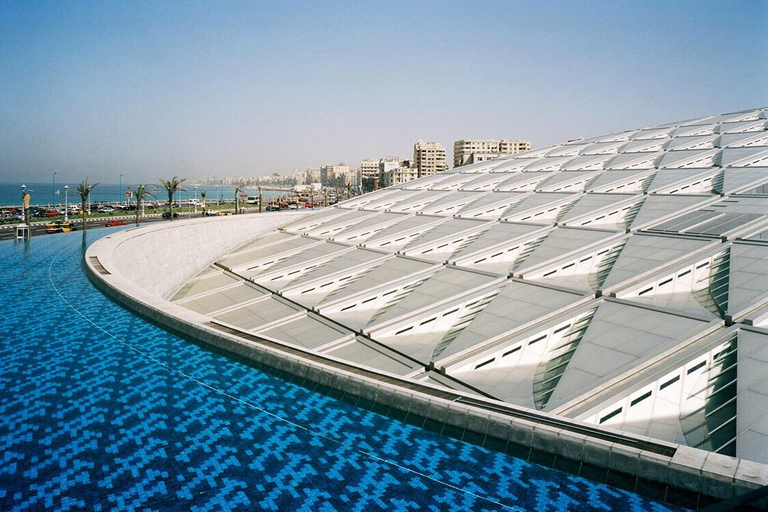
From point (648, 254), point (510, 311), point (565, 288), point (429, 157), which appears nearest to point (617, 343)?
point (510, 311)

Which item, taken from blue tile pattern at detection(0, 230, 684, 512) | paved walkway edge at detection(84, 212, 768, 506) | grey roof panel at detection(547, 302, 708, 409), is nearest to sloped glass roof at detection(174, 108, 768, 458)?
grey roof panel at detection(547, 302, 708, 409)

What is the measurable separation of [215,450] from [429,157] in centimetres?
17477

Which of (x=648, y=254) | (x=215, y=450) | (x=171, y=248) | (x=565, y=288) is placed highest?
(x=648, y=254)

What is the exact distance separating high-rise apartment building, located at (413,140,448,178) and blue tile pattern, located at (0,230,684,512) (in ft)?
Answer: 553

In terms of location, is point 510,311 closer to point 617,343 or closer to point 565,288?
point 565,288

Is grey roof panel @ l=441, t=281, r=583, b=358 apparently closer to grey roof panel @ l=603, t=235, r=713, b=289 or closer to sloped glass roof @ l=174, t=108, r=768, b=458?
sloped glass roof @ l=174, t=108, r=768, b=458

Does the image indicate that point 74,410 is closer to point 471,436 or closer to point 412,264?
point 471,436

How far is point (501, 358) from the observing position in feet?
36.4

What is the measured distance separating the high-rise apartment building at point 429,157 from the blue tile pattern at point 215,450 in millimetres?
168530

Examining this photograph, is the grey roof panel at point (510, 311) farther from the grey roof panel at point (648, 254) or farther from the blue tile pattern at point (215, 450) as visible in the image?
the blue tile pattern at point (215, 450)

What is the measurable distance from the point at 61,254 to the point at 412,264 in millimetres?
Answer: 23759

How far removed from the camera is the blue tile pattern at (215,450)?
6965 millimetres

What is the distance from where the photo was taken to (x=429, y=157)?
580ft

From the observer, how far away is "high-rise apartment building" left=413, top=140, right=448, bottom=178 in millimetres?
175750
